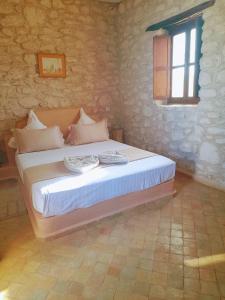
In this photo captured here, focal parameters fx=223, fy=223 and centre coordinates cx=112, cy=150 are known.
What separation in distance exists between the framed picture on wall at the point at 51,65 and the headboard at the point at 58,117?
617mm

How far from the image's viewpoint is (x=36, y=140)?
3.33 metres

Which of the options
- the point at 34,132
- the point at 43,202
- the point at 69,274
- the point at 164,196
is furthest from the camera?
the point at 34,132

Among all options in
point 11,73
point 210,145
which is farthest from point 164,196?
point 11,73

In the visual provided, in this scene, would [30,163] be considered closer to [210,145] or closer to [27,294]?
[27,294]

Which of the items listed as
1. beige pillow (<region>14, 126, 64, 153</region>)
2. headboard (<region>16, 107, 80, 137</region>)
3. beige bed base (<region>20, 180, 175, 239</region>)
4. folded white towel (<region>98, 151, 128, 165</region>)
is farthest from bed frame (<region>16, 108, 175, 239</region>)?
headboard (<region>16, 107, 80, 137</region>)

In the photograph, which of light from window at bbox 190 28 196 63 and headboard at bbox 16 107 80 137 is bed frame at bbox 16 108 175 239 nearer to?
headboard at bbox 16 107 80 137

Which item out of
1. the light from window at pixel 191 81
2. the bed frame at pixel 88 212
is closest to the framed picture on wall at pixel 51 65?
the light from window at pixel 191 81

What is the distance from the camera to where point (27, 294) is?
151 centimetres

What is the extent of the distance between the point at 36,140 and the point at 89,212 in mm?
1592

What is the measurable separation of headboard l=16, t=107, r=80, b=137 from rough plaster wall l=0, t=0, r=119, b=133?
16 cm

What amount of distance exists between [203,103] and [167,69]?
0.93m

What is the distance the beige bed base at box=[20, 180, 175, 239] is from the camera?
207 centimetres

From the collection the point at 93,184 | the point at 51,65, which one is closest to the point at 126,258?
the point at 93,184

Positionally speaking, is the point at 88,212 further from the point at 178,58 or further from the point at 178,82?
the point at 178,58
